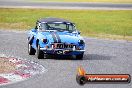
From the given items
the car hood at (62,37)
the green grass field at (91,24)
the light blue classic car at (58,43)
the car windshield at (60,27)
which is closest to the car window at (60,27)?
the car windshield at (60,27)

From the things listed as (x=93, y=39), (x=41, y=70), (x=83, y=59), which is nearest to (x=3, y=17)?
(x=93, y=39)

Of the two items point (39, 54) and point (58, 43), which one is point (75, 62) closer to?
point (58, 43)

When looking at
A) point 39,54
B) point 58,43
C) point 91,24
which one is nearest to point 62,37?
point 58,43

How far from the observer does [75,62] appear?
63.4 feet

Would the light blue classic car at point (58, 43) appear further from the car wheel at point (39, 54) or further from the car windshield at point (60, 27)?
the car windshield at point (60, 27)

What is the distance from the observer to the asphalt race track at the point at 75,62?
13977 mm

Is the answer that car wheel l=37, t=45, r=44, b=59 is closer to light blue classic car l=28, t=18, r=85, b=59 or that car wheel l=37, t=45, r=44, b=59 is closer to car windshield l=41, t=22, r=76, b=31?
light blue classic car l=28, t=18, r=85, b=59

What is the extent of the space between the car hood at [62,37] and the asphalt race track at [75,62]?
0.78m

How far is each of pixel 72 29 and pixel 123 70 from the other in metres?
4.75

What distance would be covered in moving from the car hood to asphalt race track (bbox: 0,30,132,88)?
0.78 metres

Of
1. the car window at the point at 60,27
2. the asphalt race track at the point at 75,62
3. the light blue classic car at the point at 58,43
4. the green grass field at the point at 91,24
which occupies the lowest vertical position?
the green grass field at the point at 91,24

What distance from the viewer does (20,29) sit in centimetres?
3628

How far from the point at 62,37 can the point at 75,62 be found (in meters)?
1.23

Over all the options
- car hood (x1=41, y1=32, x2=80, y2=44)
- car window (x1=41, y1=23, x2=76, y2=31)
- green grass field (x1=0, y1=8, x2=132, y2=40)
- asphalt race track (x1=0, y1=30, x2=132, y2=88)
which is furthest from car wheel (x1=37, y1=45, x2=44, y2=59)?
green grass field (x1=0, y1=8, x2=132, y2=40)
